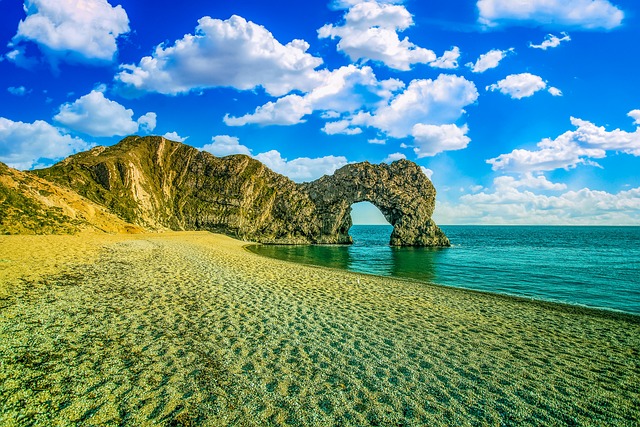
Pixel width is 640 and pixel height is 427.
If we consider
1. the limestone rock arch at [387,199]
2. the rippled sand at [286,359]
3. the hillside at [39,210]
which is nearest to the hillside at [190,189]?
the limestone rock arch at [387,199]

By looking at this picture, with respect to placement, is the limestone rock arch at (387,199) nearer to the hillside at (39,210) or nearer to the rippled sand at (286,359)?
the hillside at (39,210)

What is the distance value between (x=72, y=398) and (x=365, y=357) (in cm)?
674

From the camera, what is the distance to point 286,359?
877 centimetres

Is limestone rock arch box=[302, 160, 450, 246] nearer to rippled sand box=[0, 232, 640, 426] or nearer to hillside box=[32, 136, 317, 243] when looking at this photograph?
hillside box=[32, 136, 317, 243]

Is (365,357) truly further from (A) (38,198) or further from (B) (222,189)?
(B) (222,189)

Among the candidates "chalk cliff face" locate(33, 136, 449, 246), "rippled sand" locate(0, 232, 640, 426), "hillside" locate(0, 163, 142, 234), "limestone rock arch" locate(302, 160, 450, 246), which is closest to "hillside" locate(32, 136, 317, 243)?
"chalk cliff face" locate(33, 136, 449, 246)

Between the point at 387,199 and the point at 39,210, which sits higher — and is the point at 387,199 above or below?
above

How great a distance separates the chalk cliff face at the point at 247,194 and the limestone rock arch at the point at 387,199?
0.24m

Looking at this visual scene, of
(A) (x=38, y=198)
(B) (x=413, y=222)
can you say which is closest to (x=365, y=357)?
(A) (x=38, y=198)

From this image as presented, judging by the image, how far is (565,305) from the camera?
64.1 feet

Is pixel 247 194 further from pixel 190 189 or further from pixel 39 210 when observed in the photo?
pixel 39 210

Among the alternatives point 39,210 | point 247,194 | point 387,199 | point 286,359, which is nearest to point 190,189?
point 247,194

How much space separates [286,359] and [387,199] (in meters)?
74.4

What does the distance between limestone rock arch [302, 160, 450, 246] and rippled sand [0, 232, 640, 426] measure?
60.8 meters
